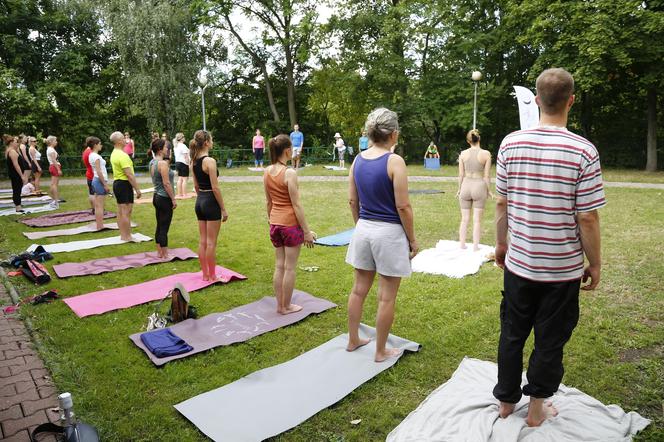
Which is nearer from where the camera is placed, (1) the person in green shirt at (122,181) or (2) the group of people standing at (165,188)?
(2) the group of people standing at (165,188)

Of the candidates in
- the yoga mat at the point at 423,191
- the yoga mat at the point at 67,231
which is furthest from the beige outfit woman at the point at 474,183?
the yoga mat at the point at 67,231

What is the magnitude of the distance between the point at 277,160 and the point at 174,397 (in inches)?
94.9

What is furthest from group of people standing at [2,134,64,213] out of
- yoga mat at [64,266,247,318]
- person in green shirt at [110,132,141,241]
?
yoga mat at [64,266,247,318]

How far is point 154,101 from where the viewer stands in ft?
80.9

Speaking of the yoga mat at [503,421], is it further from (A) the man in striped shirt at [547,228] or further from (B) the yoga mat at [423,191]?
(B) the yoga mat at [423,191]

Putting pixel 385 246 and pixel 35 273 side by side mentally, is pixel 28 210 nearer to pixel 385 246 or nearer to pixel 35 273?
pixel 35 273

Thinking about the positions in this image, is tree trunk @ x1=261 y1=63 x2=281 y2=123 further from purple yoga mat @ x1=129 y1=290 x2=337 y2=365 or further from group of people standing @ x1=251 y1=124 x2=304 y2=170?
purple yoga mat @ x1=129 y1=290 x2=337 y2=365

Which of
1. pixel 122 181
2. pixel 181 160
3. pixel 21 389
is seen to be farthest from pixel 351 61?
pixel 21 389

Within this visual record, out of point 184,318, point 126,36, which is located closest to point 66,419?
point 184,318

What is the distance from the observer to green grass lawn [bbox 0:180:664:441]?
3463mm

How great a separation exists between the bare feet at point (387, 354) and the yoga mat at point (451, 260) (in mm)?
2503

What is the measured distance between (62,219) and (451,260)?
915cm

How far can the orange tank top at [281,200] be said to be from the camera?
4.88 meters

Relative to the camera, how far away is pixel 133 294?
237 inches
